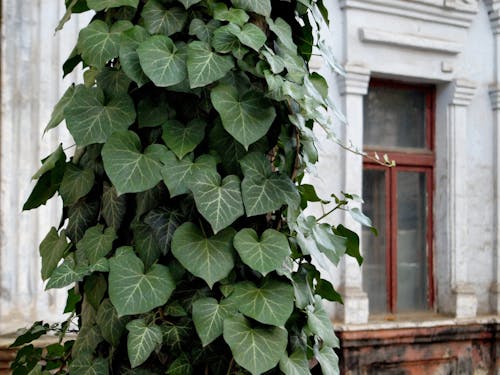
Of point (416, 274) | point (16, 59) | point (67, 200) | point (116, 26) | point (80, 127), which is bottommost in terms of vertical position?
point (416, 274)

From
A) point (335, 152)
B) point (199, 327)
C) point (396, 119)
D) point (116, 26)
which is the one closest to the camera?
point (199, 327)

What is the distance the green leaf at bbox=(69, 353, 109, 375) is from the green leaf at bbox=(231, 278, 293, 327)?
0.23 m

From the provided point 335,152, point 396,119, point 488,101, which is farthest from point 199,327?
point 488,101

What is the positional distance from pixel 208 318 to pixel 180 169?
227mm

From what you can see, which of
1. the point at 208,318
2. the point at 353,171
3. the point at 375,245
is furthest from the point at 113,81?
the point at 375,245

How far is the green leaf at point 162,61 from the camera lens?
1.32 metres

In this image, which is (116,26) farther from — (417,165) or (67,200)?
(417,165)

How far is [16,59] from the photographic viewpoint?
4176 millimetres

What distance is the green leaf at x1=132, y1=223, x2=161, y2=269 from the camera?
4.46 ft

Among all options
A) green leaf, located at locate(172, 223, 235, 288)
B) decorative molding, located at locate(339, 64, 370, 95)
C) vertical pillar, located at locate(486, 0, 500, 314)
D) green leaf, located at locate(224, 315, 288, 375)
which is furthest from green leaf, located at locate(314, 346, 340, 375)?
vertical pillar, located at locate(486, 0, 500, 314)

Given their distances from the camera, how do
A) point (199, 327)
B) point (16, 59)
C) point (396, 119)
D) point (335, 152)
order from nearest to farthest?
1. point (199, 327)
2. point (16, 59)
3. point (335, 152)
4. point (396, 119)

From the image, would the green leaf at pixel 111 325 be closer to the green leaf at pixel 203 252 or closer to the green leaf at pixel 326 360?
the green leaf at pixel 203 252

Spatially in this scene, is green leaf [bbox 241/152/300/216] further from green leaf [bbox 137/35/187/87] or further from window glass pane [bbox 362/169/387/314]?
window glass pane [bbox 362/169/387/314]

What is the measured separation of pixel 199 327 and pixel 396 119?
4.65 m
